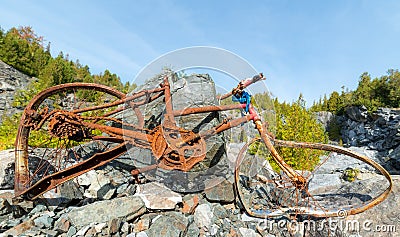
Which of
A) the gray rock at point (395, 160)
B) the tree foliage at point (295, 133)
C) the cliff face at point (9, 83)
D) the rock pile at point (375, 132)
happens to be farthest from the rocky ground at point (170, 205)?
the rock pile at point (375, 132)

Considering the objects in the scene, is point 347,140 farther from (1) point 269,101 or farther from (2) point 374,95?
(1) point 269,101

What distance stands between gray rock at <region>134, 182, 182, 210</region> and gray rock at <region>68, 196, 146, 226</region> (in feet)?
0.36

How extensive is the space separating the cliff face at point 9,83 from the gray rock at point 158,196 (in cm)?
772

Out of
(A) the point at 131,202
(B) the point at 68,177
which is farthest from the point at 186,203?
(B) the point at 68,177

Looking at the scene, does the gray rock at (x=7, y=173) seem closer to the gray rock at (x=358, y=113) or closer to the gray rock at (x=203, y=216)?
the gray rock at (x=203, y=216)

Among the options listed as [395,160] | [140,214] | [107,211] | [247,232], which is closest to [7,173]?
[107,211]

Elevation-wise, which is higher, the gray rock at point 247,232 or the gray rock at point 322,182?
the gray rock at point 322,182

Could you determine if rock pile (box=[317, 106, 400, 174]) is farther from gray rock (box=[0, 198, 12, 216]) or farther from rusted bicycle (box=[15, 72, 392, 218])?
gray rock (box=[0, 198, 12, 216])

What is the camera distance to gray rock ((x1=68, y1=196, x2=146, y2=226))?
8.55 ft

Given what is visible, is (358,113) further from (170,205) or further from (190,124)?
(170,205)

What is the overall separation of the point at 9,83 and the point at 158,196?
11199 millimetres

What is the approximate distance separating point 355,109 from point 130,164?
67.6 ft

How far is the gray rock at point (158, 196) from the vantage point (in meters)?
2.88

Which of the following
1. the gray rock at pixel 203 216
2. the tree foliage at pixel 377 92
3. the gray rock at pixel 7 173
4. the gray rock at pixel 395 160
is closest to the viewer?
the gray rock at pixel 203 216
